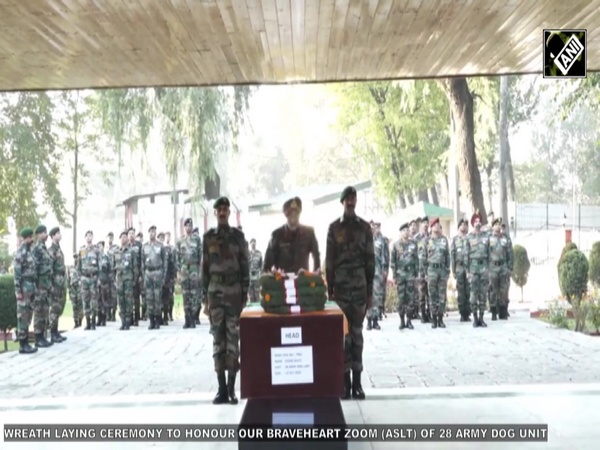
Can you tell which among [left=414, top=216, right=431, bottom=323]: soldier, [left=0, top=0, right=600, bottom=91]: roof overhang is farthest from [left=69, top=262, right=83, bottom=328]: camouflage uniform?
[left=0, top=0, right=600, bottom=91]: roof overhang

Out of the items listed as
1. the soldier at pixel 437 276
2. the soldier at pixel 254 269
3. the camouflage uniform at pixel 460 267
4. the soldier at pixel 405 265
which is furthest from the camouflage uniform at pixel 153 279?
the camouflage uniform at pixel 460 267

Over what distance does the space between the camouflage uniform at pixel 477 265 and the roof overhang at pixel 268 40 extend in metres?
6.06

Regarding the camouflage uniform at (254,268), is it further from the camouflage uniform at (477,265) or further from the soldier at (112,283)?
the camouflage uniform at (477,265)

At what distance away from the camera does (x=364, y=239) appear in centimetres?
624

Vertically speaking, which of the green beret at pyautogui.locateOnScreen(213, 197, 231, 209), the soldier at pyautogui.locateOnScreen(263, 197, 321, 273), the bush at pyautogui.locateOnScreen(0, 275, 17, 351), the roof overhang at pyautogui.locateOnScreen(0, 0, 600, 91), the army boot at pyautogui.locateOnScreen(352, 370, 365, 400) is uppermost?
the roof overhang at pyautogui.locateOnScreen(0, 0, 600, 91)

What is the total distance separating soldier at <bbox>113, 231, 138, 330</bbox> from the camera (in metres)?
13.3

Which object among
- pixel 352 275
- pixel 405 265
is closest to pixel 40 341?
pixel 405 265

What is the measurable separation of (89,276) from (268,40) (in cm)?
861

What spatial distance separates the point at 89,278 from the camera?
43.9 ft

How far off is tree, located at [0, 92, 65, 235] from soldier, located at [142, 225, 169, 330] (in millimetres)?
8494

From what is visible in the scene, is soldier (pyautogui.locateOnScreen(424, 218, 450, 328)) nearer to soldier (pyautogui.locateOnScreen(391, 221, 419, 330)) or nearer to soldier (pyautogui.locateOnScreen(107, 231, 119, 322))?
soldier (pyautogui.locateOnScreen(391, 221, 419, 330))

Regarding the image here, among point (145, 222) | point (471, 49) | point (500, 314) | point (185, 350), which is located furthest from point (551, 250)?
point (471, 49)

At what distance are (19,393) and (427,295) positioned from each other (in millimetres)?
7838

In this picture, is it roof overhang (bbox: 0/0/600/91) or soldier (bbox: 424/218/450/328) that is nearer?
roof overhang (bbox: 0/0/600/91)
